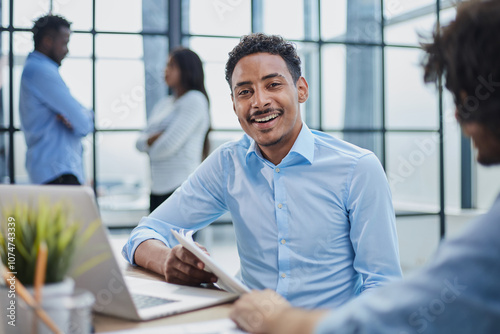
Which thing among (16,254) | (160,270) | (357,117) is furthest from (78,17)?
(16,254)

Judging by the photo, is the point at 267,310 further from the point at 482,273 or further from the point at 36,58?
the point at 36,58

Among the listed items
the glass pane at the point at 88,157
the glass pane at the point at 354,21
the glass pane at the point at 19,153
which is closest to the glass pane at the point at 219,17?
the glass pane at the point at 354,21

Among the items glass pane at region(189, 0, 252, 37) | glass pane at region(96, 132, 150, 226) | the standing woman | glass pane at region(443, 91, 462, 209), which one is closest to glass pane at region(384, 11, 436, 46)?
glass pane at region(443, 91, 462, 209)

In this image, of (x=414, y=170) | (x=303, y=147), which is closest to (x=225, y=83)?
(x=414, y=170)

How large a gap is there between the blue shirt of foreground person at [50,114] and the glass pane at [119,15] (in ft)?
1.53

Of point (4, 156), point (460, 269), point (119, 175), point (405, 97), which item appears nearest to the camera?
point (460, 269)

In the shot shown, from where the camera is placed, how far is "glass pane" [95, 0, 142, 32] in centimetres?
309

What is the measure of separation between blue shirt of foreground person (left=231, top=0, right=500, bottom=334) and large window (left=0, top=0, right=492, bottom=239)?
259 centimetres

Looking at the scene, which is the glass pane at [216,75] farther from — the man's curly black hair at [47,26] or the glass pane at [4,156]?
the glass pane at [4,156]

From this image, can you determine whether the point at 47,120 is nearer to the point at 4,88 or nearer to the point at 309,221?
the point at 4,88

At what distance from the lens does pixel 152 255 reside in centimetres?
140

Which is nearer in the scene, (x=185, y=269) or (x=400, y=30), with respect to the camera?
(x=185, y=269)

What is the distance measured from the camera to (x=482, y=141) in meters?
0.74

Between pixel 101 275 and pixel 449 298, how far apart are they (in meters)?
0.56
